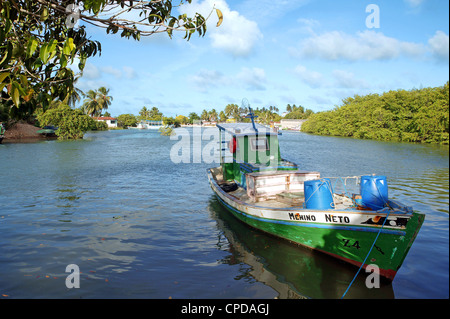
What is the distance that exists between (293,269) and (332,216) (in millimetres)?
1967

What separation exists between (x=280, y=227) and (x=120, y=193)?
436 inches

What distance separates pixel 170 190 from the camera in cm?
1838

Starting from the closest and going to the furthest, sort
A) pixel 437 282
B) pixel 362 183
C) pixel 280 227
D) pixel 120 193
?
1. pixel 437 282
2. pixel 362 183
3. pixel 280 227
4. pixel 120 193

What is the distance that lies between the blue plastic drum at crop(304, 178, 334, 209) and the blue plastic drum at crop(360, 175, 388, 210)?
3.26ft

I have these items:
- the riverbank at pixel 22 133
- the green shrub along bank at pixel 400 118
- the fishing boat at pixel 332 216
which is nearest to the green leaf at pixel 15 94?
the fishing boat at pixel 332 216

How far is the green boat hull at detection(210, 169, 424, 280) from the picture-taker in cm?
714

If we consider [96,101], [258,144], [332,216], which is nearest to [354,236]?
[332,216]

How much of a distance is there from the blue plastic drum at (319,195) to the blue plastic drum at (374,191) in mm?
994

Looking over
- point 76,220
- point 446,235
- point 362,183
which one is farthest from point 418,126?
point 76,220

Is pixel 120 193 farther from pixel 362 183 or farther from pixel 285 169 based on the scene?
pixel 362 183

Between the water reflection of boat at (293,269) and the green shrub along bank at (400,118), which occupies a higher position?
the green shrub along bank at (400,118)

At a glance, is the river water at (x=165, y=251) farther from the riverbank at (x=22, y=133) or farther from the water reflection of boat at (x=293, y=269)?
the riverbank at (x=22, y=133)

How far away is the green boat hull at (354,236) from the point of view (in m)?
7.14
